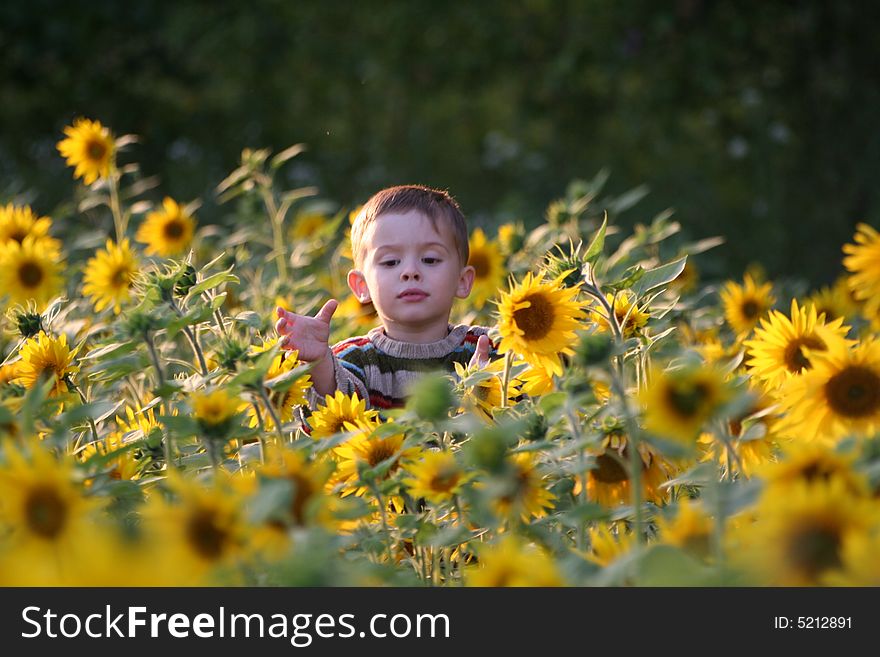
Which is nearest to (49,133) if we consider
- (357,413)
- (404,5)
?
(404,5)

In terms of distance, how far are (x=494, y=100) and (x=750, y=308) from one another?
437cm

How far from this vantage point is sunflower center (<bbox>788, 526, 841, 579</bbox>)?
922mm

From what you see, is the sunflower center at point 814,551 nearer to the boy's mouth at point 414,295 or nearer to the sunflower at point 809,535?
the sunflower at point 809,535

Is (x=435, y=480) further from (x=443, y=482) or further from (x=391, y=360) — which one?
(x=391, y=360)

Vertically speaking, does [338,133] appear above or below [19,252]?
above

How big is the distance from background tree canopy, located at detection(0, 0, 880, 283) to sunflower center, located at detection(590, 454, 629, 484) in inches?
133

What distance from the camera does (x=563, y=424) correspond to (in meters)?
1.52

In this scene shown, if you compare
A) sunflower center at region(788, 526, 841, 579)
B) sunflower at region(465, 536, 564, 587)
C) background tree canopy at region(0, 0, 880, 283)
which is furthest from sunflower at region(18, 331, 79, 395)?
background tree canopy at region(0, 0, 880, 283)

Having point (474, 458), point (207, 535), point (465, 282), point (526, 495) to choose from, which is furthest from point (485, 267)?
point (207, 535)

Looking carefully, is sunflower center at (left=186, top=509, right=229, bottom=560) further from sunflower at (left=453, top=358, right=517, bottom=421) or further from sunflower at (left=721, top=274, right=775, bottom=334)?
sunflower at (left=721, top=274, right=775, bottom=334)

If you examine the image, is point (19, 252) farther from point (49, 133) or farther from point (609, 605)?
point (49, 133)

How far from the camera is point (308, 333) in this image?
1.96m

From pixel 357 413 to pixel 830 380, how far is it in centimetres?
69

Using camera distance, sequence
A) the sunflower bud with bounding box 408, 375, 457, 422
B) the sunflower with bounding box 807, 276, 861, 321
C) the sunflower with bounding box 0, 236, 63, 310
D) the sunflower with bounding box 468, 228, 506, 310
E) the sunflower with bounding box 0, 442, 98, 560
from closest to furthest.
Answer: the sunflower with bounding box 0, 442, 98, 560 < the sunflower bud with bounding box 408, 375, 457, 422 < the sunflower with bounding box 0, 236, 63, 310 < the sunflower with bounding box 807, 276, 861, 321 < the sunflower with bounding box 468, 228, 506, 310
